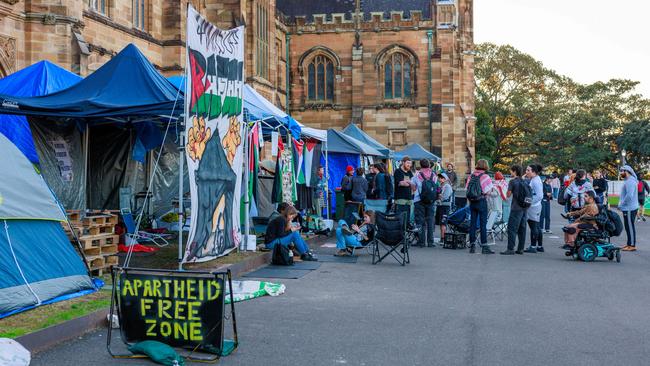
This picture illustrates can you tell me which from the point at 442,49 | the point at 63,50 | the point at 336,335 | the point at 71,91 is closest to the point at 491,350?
the point at 336,335

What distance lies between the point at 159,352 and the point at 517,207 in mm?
10482

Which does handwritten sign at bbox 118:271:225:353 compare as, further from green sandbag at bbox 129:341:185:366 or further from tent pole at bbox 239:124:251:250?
tent pole at bbox 239:124:251:250

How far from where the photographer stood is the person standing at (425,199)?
53.2 feet

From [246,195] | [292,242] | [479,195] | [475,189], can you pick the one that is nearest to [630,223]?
[479,195]

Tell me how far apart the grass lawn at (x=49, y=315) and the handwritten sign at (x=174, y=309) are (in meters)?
1.03

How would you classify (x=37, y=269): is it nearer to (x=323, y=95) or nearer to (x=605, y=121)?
(x=323, y=95)

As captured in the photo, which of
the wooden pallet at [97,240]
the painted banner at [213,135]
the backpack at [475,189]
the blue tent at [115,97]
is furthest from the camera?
the backpack at [475,189]

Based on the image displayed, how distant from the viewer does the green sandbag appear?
238 inches

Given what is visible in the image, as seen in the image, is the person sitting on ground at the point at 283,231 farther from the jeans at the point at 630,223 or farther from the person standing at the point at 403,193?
the jeans at the point at 630,223

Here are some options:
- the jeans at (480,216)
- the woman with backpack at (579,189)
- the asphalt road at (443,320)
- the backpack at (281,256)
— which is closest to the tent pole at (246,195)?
the backpack at (281,256)

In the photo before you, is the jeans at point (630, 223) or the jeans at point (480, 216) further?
the jeans at point (630, 223)

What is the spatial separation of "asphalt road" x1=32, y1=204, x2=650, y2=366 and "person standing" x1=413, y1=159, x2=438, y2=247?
11.6ft

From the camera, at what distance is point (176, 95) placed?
12.1 meters

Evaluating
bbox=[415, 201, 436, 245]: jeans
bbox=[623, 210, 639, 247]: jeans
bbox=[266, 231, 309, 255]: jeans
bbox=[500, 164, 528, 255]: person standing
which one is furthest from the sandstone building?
bbox=[266, 231, 309, 255]: jeans
